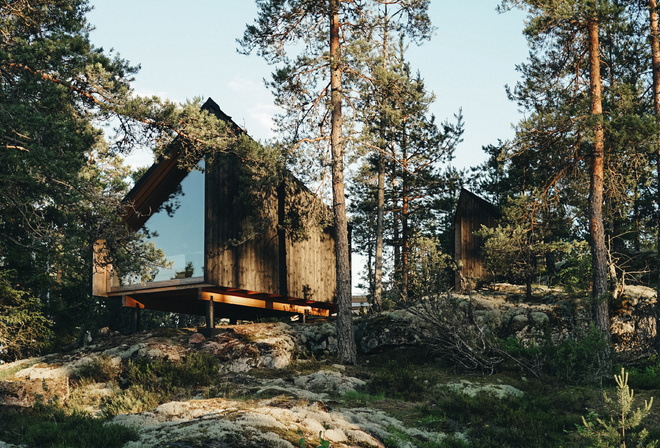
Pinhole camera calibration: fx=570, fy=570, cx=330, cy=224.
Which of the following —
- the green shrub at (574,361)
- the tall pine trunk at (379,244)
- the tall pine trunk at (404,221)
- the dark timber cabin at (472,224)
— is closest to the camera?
the green shrub at (574,361)

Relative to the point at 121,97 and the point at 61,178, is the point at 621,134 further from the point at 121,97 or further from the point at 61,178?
the point at 61,178

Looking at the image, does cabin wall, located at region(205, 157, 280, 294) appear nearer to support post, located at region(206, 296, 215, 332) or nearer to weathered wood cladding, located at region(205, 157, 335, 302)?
weathered wood cladding, located at region(205, 157, 335, 302)

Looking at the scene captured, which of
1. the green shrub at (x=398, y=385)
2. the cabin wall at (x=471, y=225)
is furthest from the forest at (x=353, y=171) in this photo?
the cabin wall at (x=471, y=225)

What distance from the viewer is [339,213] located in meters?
16.7

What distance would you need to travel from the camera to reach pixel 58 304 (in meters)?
21.1

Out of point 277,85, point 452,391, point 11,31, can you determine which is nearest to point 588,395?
point 452,391

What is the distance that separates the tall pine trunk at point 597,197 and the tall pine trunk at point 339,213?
6695mm

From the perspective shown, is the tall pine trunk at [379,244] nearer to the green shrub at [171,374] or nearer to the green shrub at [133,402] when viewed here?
the green shrub at [171,374]

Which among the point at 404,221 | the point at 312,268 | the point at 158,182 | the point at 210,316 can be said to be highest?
the point at 158,182

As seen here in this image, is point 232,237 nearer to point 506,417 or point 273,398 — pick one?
point 273,398

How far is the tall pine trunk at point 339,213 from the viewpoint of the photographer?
15844 mm

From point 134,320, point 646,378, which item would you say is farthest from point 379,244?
point 646,378

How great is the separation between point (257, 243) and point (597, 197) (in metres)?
10.0

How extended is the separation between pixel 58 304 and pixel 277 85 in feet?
38.5
